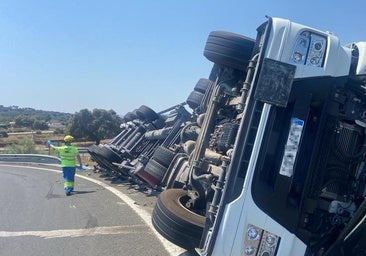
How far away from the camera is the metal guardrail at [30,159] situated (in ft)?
61.3

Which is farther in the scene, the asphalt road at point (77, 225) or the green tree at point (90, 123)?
the green tree at point (90, 123)

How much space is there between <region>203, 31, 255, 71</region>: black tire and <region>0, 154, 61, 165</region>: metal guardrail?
595 inches

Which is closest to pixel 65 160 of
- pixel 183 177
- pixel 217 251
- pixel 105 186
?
pixel 105 186

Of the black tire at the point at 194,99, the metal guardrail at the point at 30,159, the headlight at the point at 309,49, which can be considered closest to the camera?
the headlight at the point at 309,49

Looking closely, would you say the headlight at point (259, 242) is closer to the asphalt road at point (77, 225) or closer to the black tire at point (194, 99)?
→ the asphalt road at point (77, 225)

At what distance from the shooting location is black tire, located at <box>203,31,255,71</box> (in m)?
4.14

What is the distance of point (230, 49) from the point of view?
420 cm

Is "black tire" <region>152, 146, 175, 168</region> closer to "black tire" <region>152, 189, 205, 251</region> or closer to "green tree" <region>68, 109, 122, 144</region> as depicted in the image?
"black tire" <region>152, 189, 205, 251</region>

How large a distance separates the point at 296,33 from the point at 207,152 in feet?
5.22

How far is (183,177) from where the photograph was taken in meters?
5.54

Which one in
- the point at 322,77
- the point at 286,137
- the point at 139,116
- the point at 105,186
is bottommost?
the point at 105,186

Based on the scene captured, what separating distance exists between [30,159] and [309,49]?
19.0 metres

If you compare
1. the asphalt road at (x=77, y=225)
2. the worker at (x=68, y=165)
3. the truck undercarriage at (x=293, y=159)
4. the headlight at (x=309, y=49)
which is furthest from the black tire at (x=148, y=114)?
the headlight at (x=309, y=49)

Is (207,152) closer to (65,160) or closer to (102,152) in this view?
(65,160)
